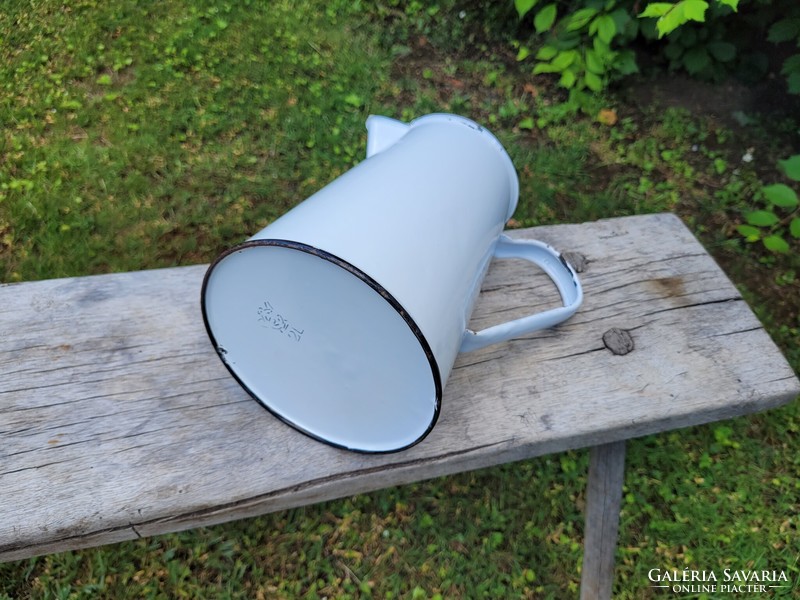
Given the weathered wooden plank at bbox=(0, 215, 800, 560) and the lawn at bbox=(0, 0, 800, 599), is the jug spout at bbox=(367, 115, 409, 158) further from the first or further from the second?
the lawn at bbox=(0, 0, 800, 599)

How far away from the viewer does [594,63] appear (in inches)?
110

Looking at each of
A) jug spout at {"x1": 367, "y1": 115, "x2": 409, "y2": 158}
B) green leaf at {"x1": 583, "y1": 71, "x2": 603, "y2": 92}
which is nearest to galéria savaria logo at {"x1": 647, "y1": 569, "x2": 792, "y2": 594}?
jug spout at {"x1": 367, "y1": 115, "x2": 409, "y2": 158}

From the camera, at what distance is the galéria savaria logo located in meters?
1.78

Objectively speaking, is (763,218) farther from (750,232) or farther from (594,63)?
(594,63)

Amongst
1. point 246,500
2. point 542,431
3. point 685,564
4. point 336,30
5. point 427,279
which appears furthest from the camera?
point 336,30

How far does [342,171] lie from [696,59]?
6.15ft

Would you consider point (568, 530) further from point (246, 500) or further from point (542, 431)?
point (246, 500)

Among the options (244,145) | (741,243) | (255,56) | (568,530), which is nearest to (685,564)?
(568,530)

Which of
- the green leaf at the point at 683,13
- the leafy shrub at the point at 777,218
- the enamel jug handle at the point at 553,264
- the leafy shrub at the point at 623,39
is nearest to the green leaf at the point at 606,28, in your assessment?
the leafy shrub at the point at 623,39

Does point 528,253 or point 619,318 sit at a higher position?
point 528,253

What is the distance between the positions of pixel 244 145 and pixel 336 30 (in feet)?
3.33

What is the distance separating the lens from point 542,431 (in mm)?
1202

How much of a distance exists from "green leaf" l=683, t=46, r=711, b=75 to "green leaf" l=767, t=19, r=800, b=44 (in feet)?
1.33

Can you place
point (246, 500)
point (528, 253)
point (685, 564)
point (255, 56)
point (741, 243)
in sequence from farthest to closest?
point (255, 56)
point (741, 243)
point (685, 564)
point (528, 253)
point (246, 500)
